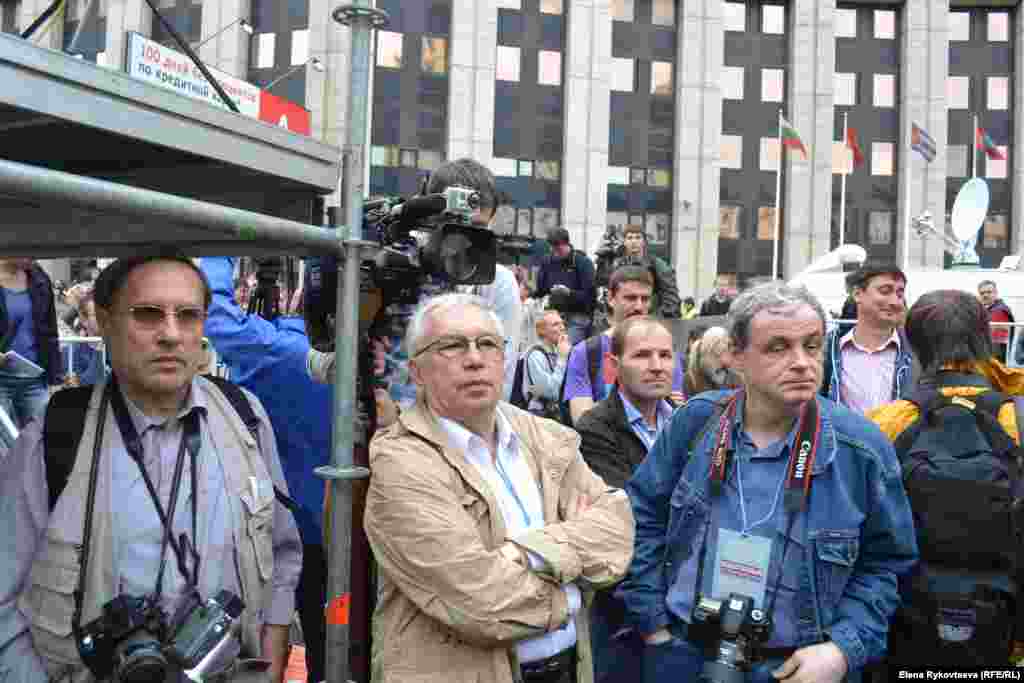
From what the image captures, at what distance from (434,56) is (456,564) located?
3399cm

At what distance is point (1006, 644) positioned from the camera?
3264mm

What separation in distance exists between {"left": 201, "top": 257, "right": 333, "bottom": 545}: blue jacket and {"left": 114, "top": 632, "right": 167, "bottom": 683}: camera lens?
1.53 m

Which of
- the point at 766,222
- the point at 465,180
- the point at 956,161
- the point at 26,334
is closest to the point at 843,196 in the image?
the point at 766,222

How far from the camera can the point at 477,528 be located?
271 centimetres

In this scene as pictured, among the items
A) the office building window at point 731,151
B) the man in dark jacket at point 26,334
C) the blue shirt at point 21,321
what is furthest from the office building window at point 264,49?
the blue shirt at point 21,321

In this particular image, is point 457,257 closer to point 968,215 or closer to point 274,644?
point 274,644

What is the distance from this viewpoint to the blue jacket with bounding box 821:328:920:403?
5.02 meters

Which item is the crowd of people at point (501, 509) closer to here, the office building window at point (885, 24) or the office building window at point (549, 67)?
the office building window at point (549, 67)

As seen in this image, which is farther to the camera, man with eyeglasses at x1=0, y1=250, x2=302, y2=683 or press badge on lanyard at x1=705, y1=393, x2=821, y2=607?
press badge on lanyard at x1=705, y1=393, x2=821, y2=607

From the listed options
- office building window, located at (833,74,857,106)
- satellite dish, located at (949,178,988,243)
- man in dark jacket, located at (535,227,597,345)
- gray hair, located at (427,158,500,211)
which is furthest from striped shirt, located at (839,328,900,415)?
office building window, located at (833,74,857,106)

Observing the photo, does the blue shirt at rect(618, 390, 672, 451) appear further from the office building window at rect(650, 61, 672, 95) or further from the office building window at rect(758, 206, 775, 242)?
the office building window at rect(758, 206, 775, 242)

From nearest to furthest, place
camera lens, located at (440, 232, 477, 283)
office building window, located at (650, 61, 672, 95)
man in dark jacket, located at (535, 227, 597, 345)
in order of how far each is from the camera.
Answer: camera lens, located at (440, 232, 477, 283)
man in dark jacket, located at (535, 227, 597, 345)
office building window, located at (650, 61, 672, 95)

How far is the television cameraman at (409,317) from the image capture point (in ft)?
11.0

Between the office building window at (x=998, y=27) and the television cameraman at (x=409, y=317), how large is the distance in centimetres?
4142
